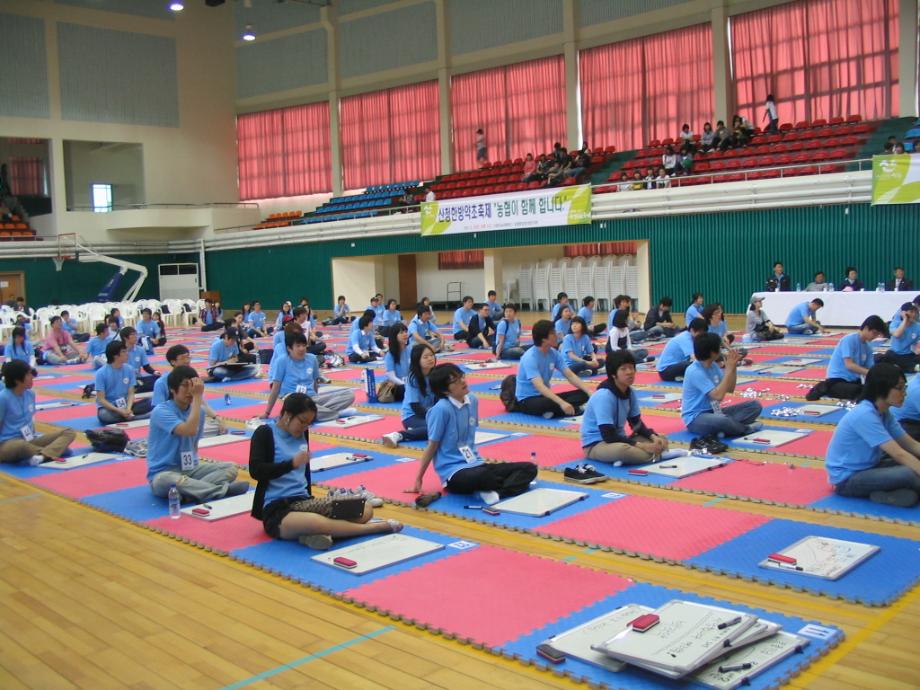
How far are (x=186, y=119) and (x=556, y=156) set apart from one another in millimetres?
19562

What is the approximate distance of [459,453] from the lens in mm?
7723

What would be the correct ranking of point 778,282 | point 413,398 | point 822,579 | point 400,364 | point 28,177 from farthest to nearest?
point 28,177, point 778,282, point 400,364, point 413,398, point 822,579

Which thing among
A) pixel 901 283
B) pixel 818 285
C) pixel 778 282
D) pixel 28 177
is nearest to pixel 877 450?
pixel 901 283

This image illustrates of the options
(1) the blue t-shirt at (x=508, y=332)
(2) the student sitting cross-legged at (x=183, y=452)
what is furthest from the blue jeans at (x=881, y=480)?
(1) the blue t-shirt at (x=508, y=332)

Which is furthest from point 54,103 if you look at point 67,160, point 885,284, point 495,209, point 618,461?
point 618,461

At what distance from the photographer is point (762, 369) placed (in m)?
14.9

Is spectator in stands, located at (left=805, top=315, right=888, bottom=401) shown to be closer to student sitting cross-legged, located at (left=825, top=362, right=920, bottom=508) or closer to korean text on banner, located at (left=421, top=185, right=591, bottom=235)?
student sitting cross-legged, located at (left=825, top=362, right=920, bottom=508)

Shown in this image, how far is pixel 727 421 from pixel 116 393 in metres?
7.86

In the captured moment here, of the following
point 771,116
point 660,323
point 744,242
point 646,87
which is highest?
point 646,87

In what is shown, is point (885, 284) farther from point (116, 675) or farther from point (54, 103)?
point (54, 103)

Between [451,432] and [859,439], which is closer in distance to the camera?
[859,439]

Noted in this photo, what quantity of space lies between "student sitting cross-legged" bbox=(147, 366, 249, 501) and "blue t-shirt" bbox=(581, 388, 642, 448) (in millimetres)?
3268

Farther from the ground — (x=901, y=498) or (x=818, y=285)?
(x=818, y=285)

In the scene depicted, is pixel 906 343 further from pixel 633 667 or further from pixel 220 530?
pixel 633 667
